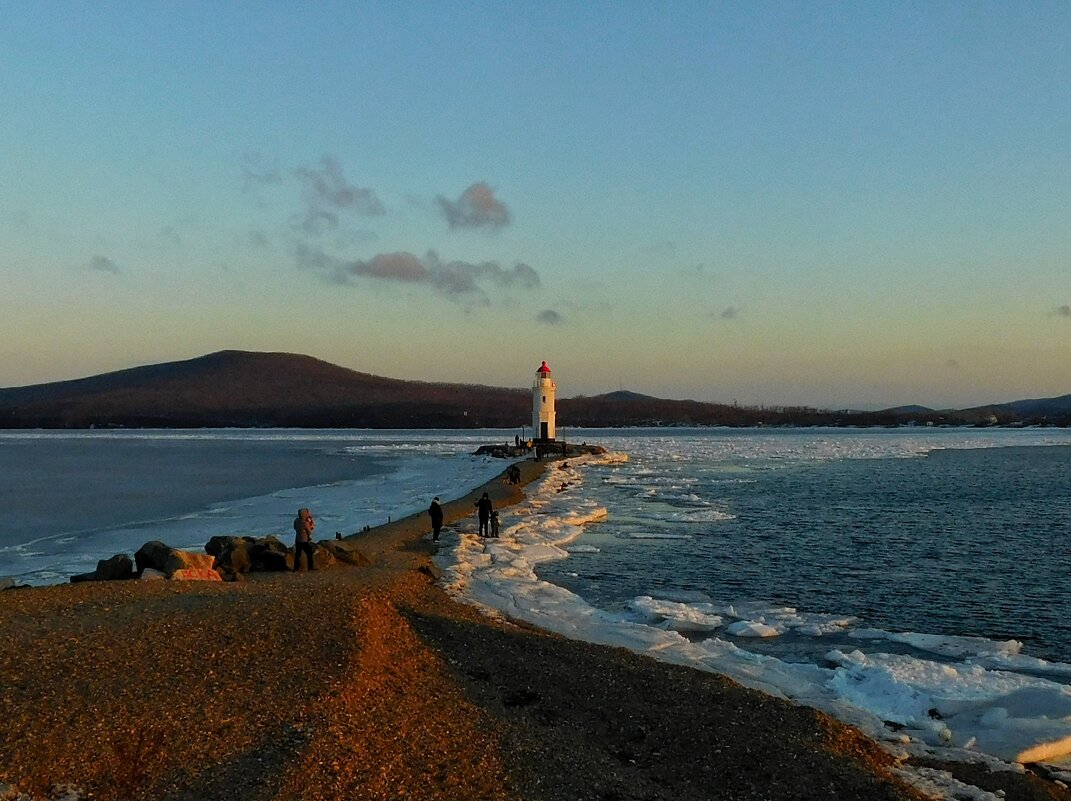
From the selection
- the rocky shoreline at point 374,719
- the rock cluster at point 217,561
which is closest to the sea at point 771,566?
the rocky shoreline at point 374,719

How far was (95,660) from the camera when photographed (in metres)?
9.04

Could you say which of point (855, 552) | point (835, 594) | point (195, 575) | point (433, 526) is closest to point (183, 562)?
point (195, 575)

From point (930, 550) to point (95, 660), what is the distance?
19.0 meters

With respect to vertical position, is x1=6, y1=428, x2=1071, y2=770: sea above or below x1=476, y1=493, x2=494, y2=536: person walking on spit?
below

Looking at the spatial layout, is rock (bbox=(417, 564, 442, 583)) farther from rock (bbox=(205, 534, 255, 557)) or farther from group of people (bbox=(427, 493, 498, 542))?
group of people (bbox=(427, 493, 498, 542))

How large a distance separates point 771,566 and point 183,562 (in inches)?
476

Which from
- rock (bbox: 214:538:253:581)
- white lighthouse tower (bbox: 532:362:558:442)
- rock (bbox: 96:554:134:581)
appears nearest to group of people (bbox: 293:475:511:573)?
rock (bbox: 214:538:253:581)

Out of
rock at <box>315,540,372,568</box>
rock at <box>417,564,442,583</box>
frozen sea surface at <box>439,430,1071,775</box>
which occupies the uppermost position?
rock at <box>315,540,372,568</box>

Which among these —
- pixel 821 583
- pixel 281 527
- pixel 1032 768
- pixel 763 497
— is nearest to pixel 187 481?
pixel 281 527

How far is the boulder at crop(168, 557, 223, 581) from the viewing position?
14.6m

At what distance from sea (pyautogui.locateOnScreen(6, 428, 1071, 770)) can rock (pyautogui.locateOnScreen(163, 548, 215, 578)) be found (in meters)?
3.49

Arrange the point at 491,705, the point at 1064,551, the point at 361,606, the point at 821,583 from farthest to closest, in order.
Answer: the point at 1064,551 → the point at 821,583 → the point at 361,606 → the point at 491,705

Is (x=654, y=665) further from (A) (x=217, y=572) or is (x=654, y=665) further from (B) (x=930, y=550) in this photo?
(B) (x=930, y=550)

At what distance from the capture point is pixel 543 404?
65188 mm
